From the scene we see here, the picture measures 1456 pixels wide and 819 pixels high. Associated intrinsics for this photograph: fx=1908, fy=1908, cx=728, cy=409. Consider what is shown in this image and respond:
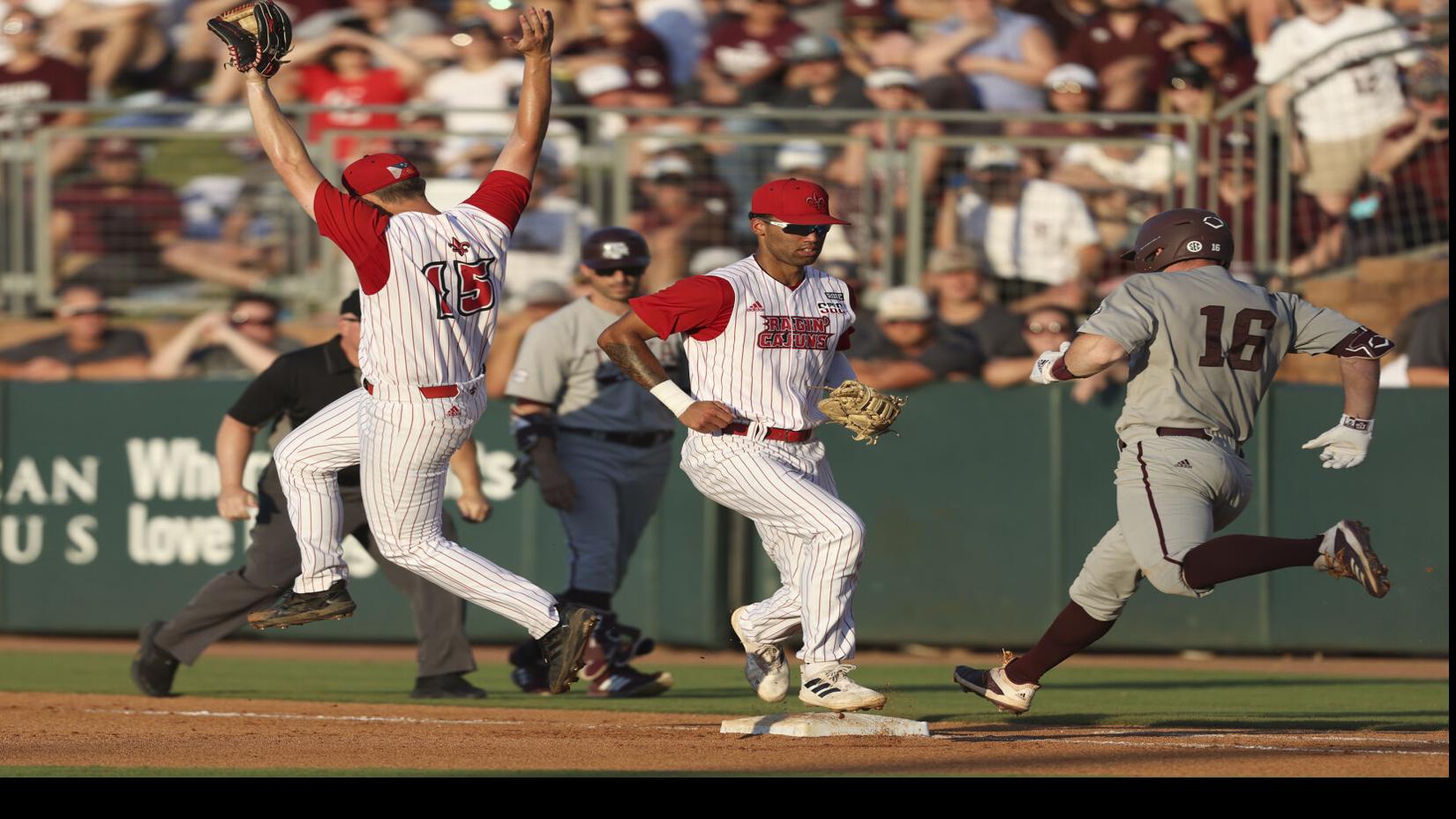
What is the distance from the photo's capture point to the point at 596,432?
9180 millimetres

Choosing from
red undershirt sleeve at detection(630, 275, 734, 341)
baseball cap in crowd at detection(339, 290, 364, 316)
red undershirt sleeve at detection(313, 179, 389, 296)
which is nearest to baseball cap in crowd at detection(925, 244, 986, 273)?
baseball cap in crowd at detection(339, 290, 364, 316)

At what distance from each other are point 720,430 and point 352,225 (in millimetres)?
1544

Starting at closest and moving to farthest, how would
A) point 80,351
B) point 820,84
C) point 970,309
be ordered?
point 970,309 → point 80,351 → point 820,84

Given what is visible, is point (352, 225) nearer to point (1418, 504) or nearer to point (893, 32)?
point (1418, 504)

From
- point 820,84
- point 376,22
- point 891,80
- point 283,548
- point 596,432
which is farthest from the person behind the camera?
point 376,22

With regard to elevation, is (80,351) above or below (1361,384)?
above

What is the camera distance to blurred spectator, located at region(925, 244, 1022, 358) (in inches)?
483

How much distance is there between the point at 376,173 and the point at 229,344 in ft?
19.9

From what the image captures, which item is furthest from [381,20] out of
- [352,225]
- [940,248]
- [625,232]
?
[352,225]

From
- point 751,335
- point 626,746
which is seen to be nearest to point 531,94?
point 751,335

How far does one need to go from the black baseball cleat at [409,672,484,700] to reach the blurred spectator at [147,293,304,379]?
13.0ft

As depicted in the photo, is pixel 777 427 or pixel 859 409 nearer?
pixel 859 409

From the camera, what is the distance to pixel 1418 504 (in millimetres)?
11789

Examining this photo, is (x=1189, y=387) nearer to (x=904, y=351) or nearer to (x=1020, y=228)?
(x=904, y=351)
